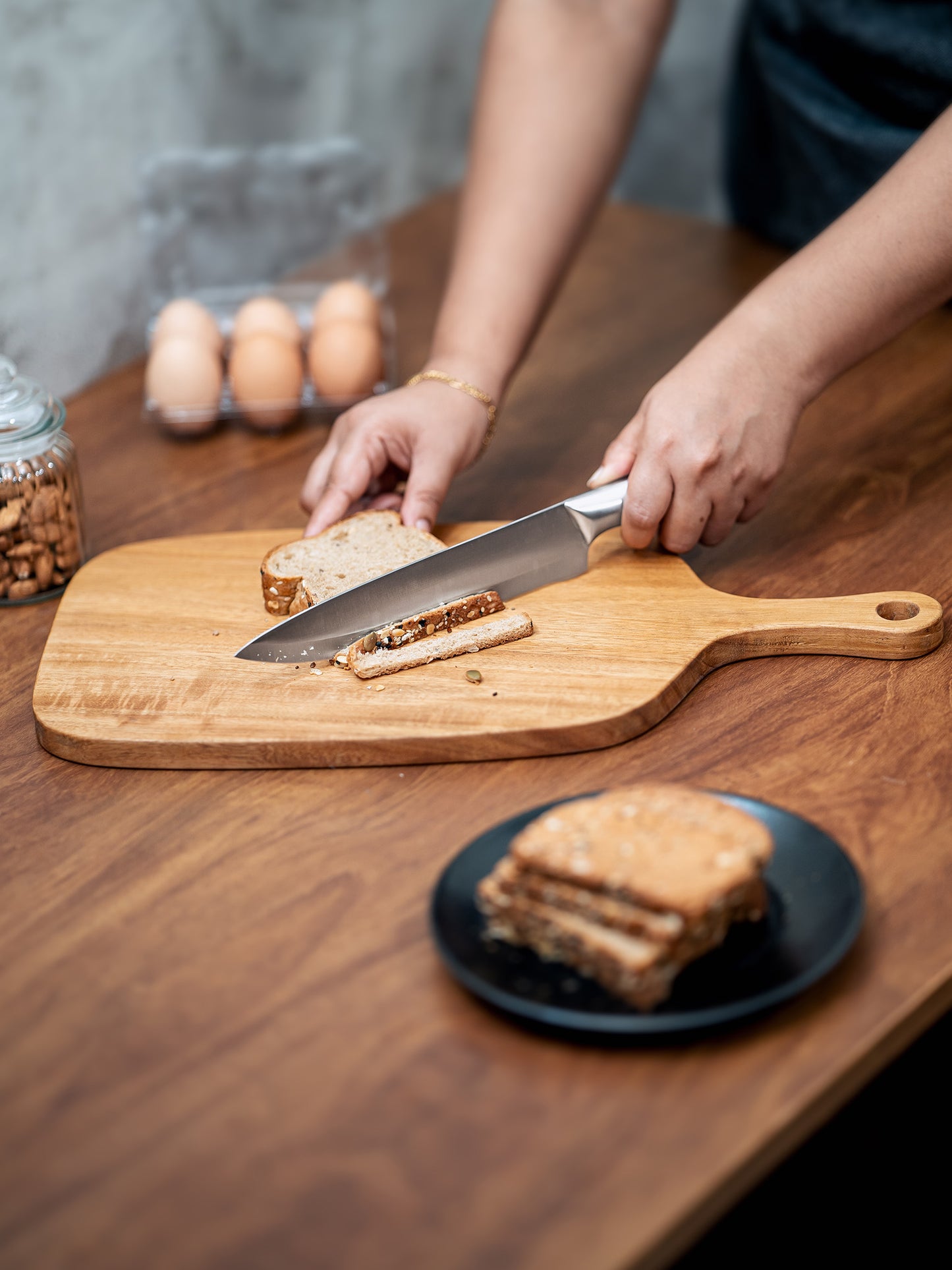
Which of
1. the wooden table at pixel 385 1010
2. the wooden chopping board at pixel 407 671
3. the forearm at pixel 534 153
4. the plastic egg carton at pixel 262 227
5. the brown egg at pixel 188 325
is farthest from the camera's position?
the plastic egg carton at pixel 262 227

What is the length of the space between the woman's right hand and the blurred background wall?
1.87ft

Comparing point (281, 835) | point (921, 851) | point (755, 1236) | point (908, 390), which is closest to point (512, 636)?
point (281, 835)

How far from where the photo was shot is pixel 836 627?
45.4 inches

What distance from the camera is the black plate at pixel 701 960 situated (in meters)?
0.74

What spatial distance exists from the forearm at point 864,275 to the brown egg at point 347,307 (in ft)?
1.85

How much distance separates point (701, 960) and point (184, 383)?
107 centimetres

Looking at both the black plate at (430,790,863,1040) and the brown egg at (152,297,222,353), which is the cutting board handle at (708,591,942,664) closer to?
the black plate at (430,790,863,1040)

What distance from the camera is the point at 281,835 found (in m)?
0.98

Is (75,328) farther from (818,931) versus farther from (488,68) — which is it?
(818,931)

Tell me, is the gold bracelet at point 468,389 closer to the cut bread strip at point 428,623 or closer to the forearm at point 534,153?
the forearm at point 534,153

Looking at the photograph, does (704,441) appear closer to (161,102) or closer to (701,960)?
(701,960)

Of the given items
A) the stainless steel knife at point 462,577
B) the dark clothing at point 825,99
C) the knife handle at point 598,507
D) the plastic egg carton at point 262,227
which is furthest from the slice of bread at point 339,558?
the dark clothing at point 825,99

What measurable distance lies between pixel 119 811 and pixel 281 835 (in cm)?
14

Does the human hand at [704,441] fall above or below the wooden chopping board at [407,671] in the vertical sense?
above
